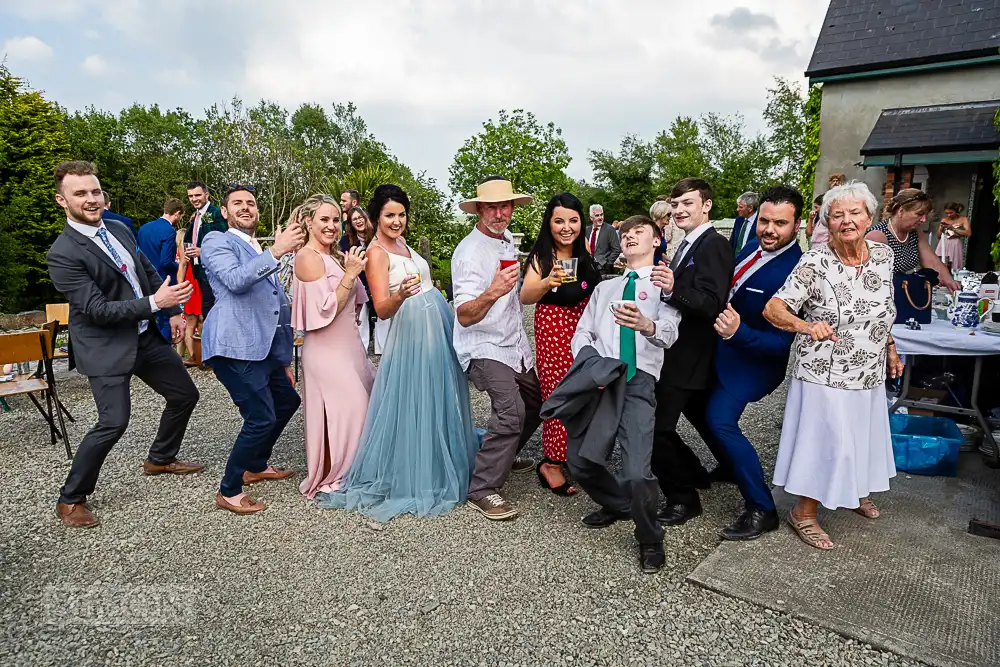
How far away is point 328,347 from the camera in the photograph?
162 inches

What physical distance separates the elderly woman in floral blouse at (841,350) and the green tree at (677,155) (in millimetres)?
29051

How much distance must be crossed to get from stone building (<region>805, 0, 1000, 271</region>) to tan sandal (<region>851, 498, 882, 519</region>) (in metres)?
9.39

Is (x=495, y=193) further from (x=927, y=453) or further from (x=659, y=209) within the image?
(x=659, y=209)

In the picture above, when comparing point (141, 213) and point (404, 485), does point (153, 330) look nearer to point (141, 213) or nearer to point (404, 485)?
point (404, 485)

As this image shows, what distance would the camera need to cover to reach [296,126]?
57000mm

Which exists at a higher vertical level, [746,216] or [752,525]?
[746,216]

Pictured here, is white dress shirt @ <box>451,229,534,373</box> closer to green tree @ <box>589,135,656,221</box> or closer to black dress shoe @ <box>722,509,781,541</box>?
black dress shoe @ <box>722,509,781,541</box>

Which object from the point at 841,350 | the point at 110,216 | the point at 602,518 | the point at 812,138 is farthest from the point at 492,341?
the point at 812,138

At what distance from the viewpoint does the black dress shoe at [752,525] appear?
3.53 metres

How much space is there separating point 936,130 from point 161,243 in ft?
40.8

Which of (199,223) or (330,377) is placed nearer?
(330,377)

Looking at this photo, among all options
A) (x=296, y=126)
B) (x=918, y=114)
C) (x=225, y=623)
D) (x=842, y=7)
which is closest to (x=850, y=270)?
(x=225, y=623)

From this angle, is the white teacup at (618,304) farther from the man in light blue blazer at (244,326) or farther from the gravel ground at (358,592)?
the man in light blue blazer at (244,326)

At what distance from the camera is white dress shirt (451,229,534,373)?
12.8 feet
